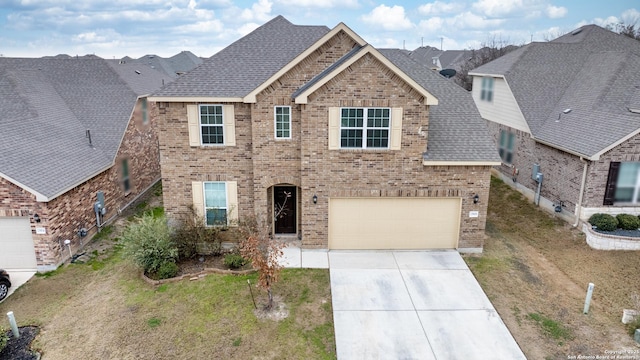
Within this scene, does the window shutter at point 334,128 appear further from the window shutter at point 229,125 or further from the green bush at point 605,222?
the green bush at point 605,222

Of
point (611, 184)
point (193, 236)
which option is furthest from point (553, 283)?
point (193, 236)

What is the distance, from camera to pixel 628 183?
1644cm

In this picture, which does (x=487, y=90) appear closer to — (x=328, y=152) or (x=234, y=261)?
(x=328, y=152)

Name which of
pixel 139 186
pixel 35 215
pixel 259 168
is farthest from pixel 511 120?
pixel 35 215

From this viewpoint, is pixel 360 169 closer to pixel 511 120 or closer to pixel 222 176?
pixel 222 176

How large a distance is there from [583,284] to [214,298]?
37.3 feet

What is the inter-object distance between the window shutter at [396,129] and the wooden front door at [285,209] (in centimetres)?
408

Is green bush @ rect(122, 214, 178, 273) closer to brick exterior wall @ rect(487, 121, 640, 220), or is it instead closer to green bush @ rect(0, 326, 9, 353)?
green bush @ rect(0, 326, 9, 353)

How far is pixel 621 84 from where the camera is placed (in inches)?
731

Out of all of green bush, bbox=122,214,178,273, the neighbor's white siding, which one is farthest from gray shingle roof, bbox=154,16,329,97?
the neighbor's white siding

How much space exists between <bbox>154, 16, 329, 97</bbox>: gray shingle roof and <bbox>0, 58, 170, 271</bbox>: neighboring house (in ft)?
16.6

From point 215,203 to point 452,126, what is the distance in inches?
368

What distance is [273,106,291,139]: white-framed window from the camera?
47.6ft

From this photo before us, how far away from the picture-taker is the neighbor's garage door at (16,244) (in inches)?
543
